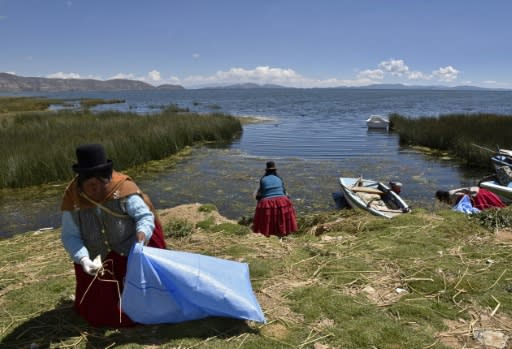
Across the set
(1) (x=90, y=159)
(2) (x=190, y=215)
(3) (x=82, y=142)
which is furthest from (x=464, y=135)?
(1) (x=90, y=159)

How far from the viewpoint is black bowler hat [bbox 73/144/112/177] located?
3408 millimetres

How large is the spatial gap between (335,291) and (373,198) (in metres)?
6.40

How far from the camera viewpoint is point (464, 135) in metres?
21.2

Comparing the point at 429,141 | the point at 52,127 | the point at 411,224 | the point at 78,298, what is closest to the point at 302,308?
the point at 78,298

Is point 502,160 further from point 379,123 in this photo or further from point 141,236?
point 379,123

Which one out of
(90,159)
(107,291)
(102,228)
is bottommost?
(107,291)

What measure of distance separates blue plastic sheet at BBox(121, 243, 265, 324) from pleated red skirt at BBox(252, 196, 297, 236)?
4.62 m

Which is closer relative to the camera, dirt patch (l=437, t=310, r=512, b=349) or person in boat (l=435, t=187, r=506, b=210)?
dirt patch (l=437, t=310, r=512, b=349)

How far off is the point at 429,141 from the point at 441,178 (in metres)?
8.71

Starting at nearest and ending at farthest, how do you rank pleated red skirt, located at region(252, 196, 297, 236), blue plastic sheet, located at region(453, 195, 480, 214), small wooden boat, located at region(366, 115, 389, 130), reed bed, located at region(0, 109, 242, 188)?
pleated red skirt, located at region(252, 196, 297, 236), blue plastic sheet, located at region(453, 195, 480, 214), reed bed, located at region(0, 109, 242, 188), small wooden boat, located at region(366, 115, 389, 130)

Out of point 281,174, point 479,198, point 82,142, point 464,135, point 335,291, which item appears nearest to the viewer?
point 335,291

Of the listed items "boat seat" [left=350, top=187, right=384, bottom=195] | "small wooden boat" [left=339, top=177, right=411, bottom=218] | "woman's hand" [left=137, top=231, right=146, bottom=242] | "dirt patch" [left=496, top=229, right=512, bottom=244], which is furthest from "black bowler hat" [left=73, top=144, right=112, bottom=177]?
"boat seat" [left=350, top=187, right=384, bottom=195]

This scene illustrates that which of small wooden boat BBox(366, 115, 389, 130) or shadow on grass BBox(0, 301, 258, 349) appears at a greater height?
shadow on grass BBox(0, 301, 258, 349)

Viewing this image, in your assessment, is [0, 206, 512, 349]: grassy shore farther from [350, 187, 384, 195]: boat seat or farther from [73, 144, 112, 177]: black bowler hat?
[350, 187, 384, 195]: boat seat
